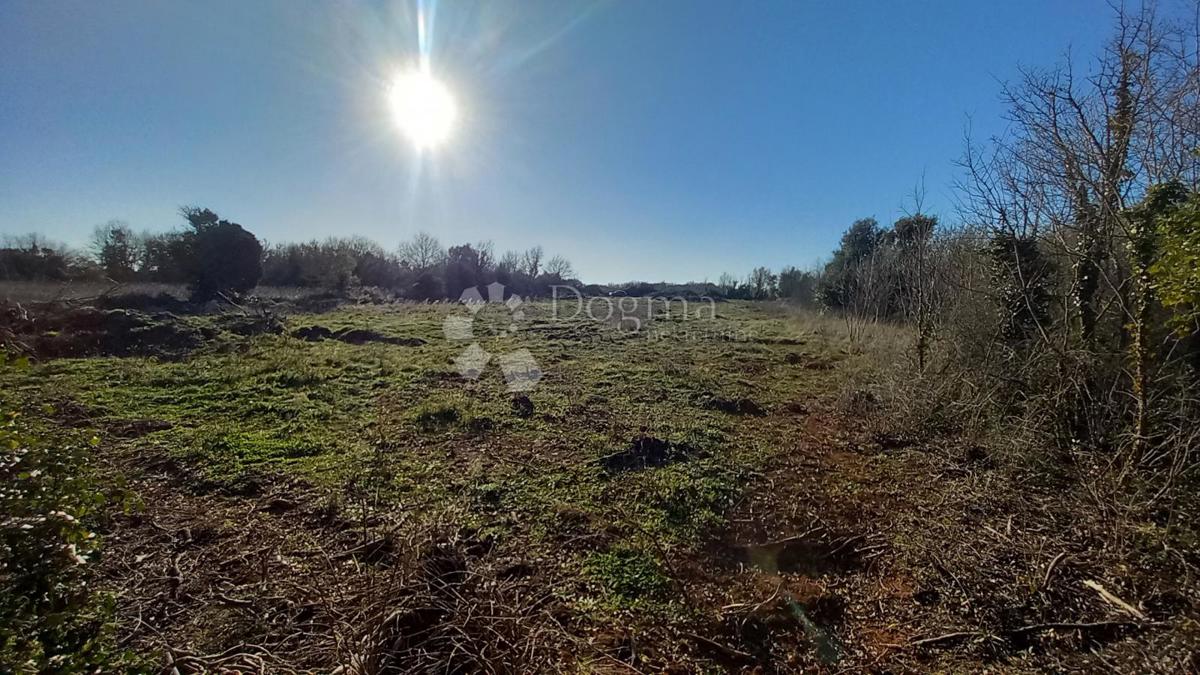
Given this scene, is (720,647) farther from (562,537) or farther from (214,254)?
(214,254)

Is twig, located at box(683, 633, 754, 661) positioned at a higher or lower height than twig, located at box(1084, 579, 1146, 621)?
lower

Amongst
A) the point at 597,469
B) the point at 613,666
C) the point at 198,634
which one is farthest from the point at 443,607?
the point at 597,469

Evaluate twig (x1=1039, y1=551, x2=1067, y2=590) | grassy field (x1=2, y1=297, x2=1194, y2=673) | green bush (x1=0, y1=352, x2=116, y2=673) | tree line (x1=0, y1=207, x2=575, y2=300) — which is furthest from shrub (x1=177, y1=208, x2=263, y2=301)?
twig (x1=1039, y1=551, x2=1067, y2=590)

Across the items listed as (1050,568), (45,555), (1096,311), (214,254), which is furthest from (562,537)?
(214,254)

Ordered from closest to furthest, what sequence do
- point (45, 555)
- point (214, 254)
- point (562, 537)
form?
1. point (45, 555)
2. point (562, 537)
3. point (214, 254)

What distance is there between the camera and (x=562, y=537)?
329 cm

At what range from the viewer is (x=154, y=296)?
13.3m

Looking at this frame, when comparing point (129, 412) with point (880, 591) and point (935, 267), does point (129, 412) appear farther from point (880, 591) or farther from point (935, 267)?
point (935, 267)

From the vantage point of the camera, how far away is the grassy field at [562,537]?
223 centimetres

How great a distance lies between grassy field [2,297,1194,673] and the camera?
223cm

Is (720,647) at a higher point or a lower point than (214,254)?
lower

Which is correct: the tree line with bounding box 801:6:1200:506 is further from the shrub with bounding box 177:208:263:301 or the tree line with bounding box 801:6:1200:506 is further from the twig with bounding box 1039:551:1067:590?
the shrub with bounding box 177:208:263:301

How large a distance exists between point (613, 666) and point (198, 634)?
6.72 ft

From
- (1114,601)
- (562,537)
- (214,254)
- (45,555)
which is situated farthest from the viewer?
(214,254)
